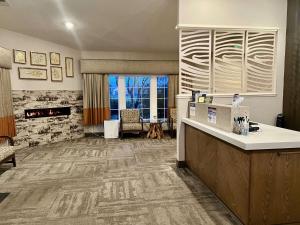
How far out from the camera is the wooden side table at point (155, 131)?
6344 millimetres

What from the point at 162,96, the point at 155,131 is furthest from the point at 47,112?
the point at 162,96

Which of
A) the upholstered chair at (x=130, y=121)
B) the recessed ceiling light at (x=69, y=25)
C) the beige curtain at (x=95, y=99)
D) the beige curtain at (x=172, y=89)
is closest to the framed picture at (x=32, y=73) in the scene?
the beige curtain at (x=95, y=99)

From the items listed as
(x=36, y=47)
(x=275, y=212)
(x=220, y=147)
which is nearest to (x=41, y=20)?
(x=36, y=47)

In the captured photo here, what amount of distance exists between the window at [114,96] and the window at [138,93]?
0.32 metres

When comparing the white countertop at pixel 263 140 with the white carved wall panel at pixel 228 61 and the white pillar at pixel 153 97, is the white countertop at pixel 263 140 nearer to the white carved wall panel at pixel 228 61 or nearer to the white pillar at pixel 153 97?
the white carved wall panel at pixel 228 61

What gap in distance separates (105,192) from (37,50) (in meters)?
4.06

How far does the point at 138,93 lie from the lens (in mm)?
6984

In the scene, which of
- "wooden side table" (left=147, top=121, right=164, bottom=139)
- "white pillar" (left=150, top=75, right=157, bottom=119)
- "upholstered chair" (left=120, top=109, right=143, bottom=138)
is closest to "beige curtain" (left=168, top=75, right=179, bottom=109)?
"white pillar" (left=150, top=75, right=157, bottom=119)

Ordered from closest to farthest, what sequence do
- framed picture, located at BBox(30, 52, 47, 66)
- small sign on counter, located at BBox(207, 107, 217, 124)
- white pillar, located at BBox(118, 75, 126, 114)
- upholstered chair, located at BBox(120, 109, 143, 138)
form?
small sign on counter, located at BBox(207, 107, 217, 124), framed picture, located at BBox(30, 52, 47, 66), upholstered chair, located at BBox(120, 109, 143, 138), white pillar, located at BBox(118, 75, 126, 114)

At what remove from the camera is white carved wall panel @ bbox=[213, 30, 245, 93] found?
3.74 metres

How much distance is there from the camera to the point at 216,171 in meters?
2.64

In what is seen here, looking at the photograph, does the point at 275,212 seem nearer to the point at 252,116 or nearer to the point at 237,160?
the point at 237,160

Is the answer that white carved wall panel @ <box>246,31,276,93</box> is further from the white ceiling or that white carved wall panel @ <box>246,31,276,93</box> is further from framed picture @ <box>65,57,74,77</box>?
framed picture @ <box>65,57,74,77</box>

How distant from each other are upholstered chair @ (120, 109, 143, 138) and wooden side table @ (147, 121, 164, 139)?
0.28 meters
